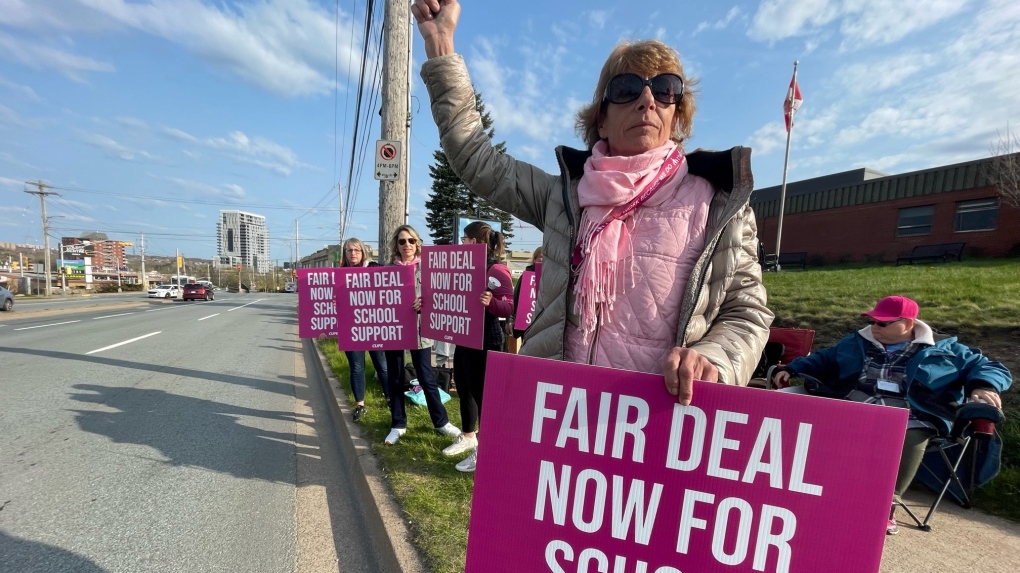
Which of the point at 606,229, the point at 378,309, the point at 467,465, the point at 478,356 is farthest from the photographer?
the point at 378,309

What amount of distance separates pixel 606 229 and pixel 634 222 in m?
0.08

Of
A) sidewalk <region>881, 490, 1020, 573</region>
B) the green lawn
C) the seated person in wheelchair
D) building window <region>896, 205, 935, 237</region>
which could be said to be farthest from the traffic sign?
building window <region>896, 205, 935, 237</region>

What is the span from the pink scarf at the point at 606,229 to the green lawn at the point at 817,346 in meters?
1.73

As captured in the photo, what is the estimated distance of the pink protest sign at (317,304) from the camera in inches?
199

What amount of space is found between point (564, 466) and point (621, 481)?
142 mm

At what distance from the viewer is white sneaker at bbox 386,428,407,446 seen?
13.1 feet

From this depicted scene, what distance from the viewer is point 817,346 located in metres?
5.82

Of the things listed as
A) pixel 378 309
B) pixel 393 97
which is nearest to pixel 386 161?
pixel 393 97

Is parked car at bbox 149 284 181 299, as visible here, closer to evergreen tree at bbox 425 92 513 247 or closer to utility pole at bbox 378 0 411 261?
evergreen tree at bbox 425 92 513 247

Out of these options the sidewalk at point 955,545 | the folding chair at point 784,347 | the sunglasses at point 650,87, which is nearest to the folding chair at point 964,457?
the sidewalk at point 955,545

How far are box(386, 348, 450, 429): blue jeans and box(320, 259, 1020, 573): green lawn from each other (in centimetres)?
15

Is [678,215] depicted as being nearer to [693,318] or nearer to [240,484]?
[693,318]

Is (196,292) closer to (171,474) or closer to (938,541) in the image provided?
(171,474)

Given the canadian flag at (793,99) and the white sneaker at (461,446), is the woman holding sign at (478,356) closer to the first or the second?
the white sneaker at (461,446)
